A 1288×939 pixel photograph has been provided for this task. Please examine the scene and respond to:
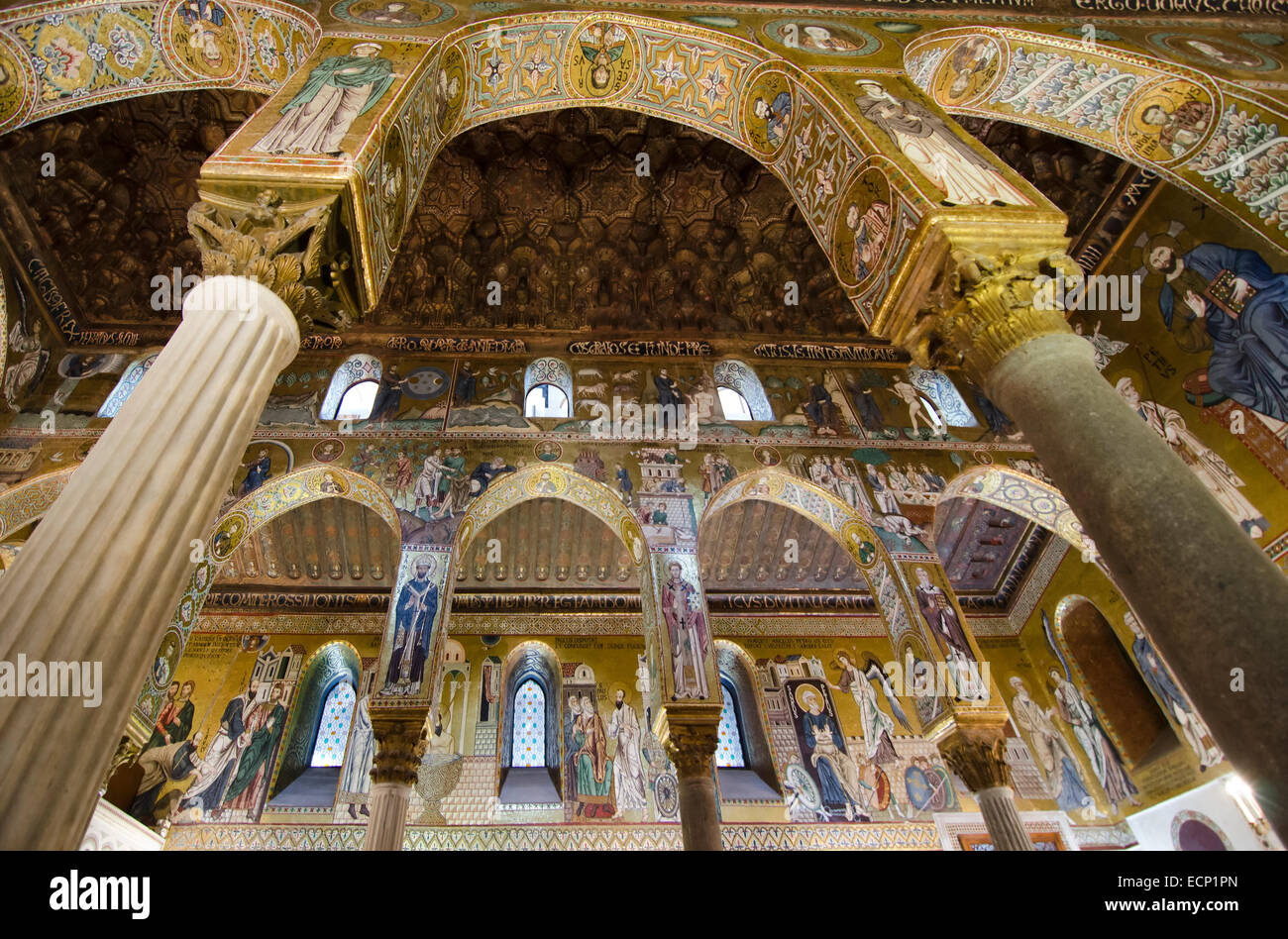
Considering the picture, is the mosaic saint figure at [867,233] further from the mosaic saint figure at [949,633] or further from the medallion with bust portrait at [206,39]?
the medallion with bust portrait at [206,39]

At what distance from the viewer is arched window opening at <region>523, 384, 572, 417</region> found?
30.0 feet

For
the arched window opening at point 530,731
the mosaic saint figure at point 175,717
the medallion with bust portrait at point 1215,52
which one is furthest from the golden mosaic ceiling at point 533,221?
the arched window opening at point 530,731

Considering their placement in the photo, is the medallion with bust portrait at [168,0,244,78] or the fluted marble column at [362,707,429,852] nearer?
the fluted marble column at [362,707,429,852]

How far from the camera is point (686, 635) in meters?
6.72

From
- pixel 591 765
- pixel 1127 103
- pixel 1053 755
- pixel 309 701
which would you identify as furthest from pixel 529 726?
pixel 1127 103

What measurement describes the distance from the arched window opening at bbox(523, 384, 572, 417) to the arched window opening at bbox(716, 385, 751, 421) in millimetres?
2114

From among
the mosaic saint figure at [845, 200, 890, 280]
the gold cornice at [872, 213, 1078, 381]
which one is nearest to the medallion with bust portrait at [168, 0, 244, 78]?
the mosaic saint figure at [845, 200, 890, 280]

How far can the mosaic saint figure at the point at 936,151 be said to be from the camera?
442 cm

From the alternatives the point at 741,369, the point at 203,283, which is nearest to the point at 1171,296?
the point at 741,369

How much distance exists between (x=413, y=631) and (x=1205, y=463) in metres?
9.01

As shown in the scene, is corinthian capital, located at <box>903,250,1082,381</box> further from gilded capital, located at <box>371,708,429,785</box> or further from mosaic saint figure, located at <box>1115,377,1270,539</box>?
gilded capital, located at <box>371,708,429,785</box>

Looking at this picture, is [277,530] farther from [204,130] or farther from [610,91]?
[610,91]

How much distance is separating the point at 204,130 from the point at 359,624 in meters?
6.85
